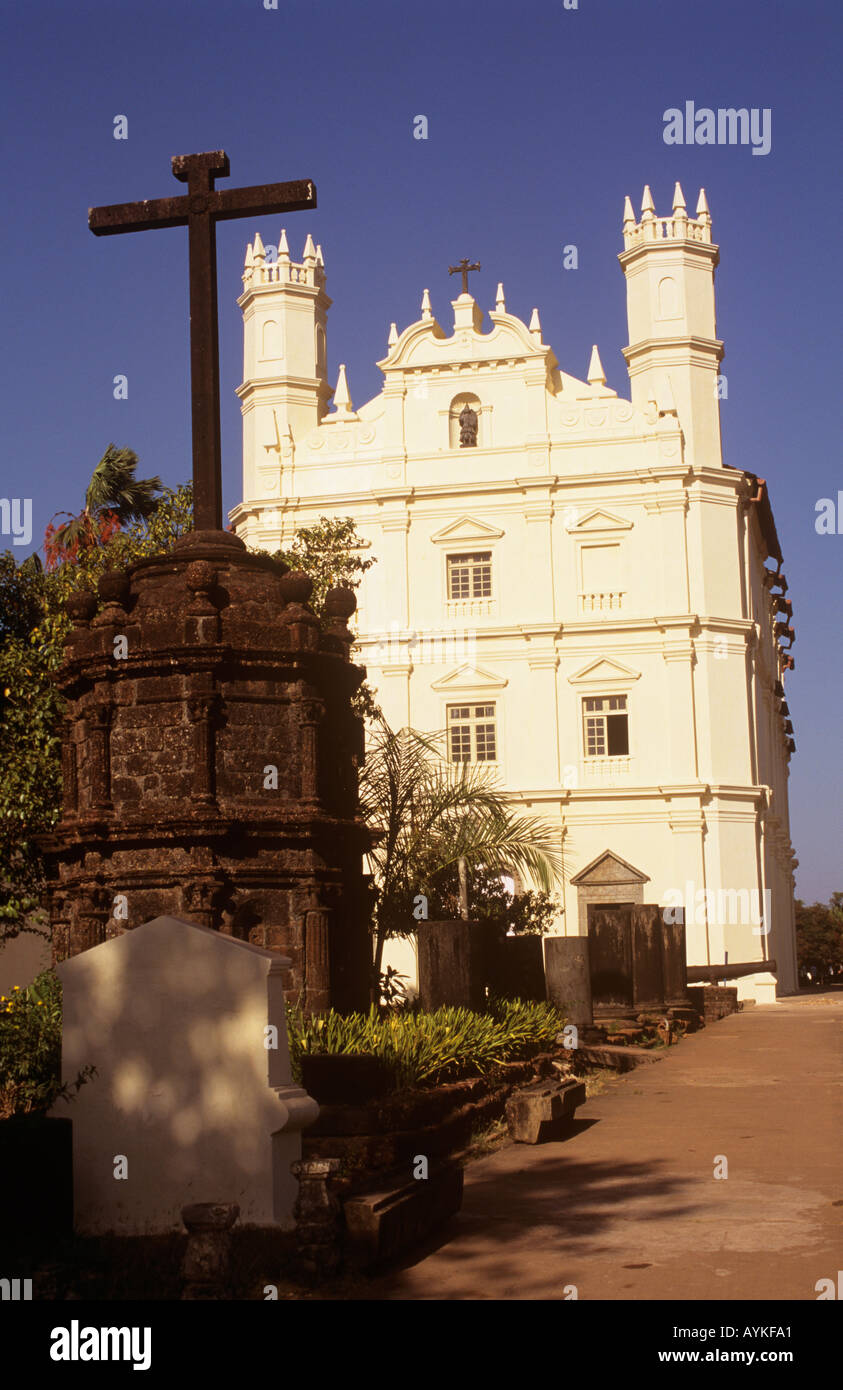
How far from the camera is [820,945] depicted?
63.0 m

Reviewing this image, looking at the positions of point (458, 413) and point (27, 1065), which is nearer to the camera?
point (27, 1065)

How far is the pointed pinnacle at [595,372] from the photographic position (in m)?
37.9

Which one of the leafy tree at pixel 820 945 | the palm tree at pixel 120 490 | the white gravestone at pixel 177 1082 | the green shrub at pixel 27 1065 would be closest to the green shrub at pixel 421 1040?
the green shrub at pixel 27 1065

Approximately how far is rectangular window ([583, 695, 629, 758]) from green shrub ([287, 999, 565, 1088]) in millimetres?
21899

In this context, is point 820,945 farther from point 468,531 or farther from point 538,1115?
point 538,1115

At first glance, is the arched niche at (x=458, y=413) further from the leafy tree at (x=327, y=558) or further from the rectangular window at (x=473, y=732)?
the leafy tree at (x=327, y=558)

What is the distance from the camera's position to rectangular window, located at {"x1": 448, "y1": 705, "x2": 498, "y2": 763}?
36438 mm

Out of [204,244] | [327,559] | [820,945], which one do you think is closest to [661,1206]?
[204,244]

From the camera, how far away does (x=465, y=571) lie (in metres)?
37.2

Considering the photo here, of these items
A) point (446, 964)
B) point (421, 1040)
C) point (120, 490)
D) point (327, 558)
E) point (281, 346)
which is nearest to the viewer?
point (421, 1040)

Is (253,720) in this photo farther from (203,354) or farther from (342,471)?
(342,471)

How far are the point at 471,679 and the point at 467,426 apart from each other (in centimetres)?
636

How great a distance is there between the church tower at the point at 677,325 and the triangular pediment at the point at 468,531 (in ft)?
15.2
